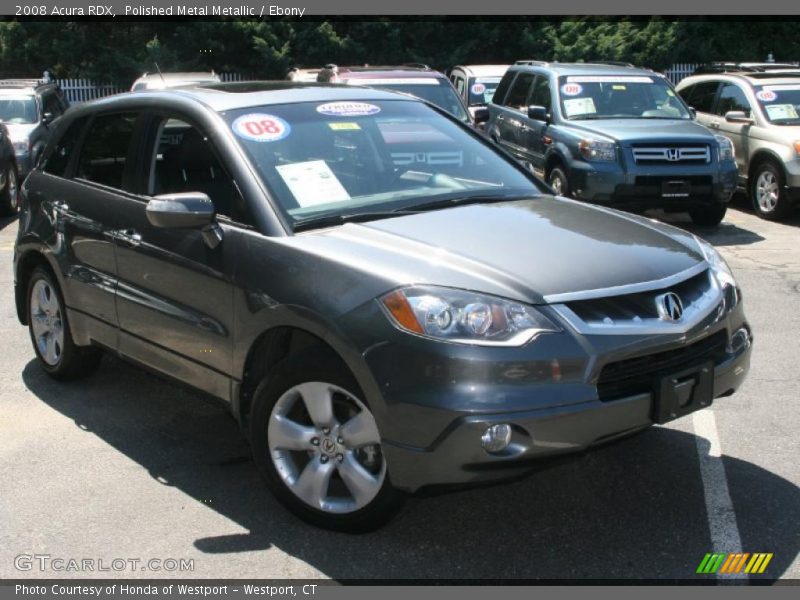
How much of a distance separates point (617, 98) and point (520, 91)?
1613mm

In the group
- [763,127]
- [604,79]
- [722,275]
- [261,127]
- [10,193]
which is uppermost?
[261,127]

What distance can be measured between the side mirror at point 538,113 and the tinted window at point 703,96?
295cm

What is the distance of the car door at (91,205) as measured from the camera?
5.22 metres

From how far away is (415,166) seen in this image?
4.92m

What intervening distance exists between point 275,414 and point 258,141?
1.27 metres

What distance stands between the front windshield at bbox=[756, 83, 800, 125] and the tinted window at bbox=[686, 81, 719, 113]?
1059 millimetres

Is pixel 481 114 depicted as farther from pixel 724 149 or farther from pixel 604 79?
pixel 724 149

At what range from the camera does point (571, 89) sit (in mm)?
12266

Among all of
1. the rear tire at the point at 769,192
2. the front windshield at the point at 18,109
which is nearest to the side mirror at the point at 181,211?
the rear tire at the point at 769,192

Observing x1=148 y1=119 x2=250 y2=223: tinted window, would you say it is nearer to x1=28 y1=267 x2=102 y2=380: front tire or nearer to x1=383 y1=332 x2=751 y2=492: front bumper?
x1=28 y1=267 x2=102 y2=380: front tire

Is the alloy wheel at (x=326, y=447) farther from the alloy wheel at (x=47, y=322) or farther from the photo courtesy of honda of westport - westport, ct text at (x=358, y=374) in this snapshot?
the alloy wheel at (x=47, y=322)

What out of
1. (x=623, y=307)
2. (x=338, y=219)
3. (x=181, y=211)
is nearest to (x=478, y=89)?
(x=338, y=219)

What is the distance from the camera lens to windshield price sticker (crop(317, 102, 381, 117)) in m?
4.96
